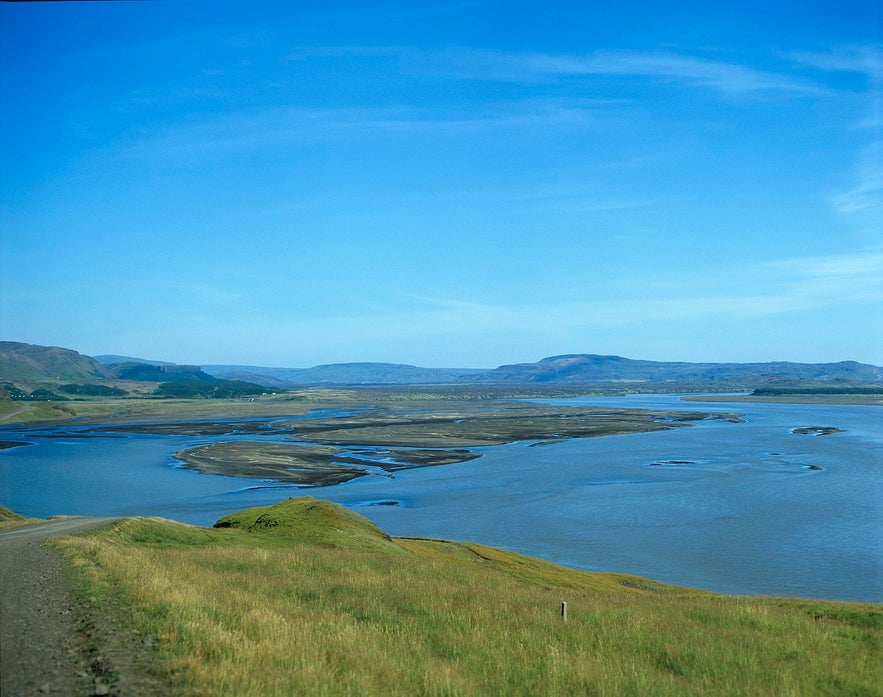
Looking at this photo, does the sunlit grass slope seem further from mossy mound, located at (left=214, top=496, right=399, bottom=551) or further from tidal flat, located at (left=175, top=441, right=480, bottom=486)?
tidal flat, located at (left=175, top=441, right=480, bottom=486)

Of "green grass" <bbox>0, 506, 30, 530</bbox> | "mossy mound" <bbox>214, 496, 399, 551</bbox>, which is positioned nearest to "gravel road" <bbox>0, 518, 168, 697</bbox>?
"mossy mound" <bbox>214, 496, 399, 551</bbox>

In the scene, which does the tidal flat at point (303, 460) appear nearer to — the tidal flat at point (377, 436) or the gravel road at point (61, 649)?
the tidal flat at point (377, 436)

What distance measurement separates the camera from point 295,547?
32719 millimetres

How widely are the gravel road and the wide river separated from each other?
3561cm

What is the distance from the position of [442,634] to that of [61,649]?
726 centimetres

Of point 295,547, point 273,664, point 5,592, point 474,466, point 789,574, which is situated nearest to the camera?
point 273,664

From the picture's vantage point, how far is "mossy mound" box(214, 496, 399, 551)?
116ft

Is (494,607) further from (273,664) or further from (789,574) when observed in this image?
(789,574)

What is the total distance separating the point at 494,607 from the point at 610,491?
54519 mm

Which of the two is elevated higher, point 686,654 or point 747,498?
point 686,654

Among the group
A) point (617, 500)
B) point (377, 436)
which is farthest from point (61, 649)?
point (377, 436)

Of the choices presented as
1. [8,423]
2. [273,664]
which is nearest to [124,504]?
[273,664]

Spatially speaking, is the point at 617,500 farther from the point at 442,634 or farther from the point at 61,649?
the point at 61,649

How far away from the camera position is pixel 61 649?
11.1 m
